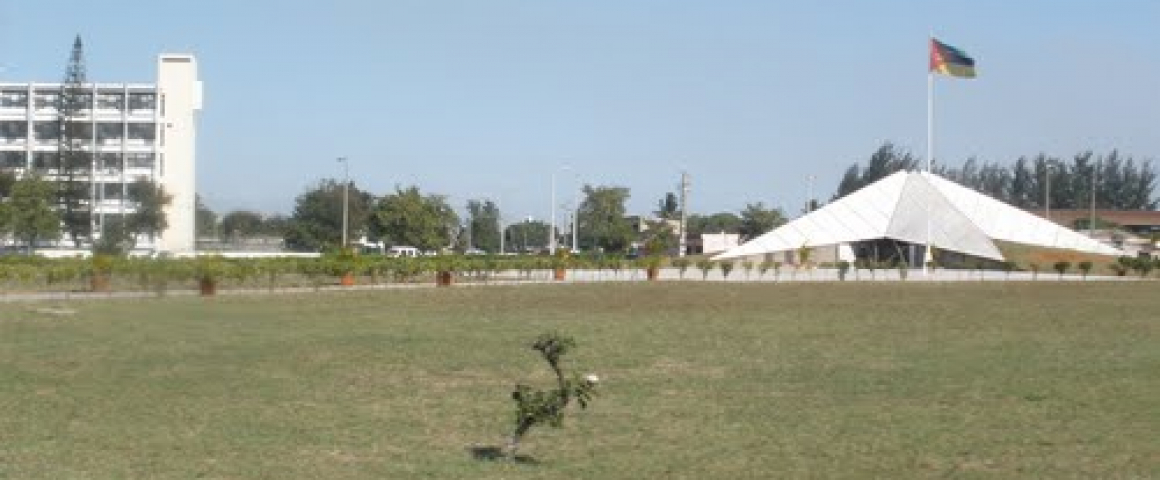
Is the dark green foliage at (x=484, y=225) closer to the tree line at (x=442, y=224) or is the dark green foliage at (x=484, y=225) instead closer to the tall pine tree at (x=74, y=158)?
the tree line at (x=442, y=224)

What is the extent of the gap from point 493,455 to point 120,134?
8254 cm

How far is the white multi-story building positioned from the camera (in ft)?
285

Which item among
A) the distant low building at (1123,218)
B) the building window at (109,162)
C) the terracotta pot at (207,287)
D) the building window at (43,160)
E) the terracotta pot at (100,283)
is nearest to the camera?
the terracotta pot at (207,287)

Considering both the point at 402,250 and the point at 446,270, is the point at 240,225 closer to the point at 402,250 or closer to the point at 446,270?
the point at 402,250

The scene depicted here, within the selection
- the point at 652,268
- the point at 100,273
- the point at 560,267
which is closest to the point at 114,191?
the point at 560,267

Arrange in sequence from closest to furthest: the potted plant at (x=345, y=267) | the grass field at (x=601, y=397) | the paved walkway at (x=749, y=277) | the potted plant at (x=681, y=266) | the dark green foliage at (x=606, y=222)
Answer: the grass field at (x=601, y=397), the paved walkway at (x=749, y=277), the potted plant at (x=345, y=267), the potted plant at (x=681, y=266), the dark green foliage at (x=606, y=222)

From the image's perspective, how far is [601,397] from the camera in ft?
46.0

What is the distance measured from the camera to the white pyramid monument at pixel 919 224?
210 feet

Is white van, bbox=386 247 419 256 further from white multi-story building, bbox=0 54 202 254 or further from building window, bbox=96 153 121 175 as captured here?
building window, bbox=96 153 121 175

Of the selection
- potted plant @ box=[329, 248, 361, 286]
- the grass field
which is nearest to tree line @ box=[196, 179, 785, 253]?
potted plant @ box=[329, 248, 361, 286]

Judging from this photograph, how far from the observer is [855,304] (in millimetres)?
31781

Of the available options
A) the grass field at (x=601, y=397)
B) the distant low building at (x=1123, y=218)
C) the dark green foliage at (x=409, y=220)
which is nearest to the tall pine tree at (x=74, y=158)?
the dark green foliage at (x=409, y=220)

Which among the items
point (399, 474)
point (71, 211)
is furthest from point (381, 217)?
point (399, 474)

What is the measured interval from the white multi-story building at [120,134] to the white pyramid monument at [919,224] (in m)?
39.1
